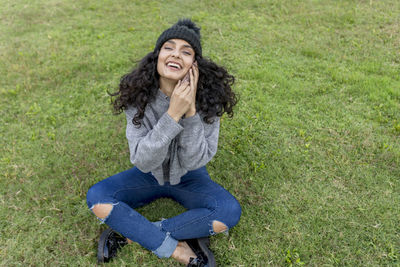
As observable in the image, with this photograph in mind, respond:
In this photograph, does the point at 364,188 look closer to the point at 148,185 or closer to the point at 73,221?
the point at 148,185

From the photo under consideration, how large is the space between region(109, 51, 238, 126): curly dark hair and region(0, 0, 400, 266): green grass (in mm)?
1287

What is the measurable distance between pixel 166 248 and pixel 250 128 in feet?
8.03

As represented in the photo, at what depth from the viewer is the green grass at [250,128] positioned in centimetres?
376

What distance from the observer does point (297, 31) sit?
7539 millimetres

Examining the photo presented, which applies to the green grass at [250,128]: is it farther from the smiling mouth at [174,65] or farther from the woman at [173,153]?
the smiling mouth at [174,65]

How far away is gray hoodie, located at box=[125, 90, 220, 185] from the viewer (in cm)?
320

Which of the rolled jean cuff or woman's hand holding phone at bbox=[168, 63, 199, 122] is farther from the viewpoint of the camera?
the rolled jean cuff

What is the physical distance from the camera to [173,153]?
355cm

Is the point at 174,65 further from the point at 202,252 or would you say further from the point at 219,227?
the point at 202,252

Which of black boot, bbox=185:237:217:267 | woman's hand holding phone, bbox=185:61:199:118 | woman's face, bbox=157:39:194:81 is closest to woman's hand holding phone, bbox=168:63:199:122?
woman's hand holding phone, bbox=185:61:199:118

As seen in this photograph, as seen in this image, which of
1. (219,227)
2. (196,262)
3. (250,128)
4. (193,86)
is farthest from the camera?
(250,128)

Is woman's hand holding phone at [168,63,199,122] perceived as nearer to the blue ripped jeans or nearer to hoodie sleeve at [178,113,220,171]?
hoodie sleeve at [178,113,220,171]

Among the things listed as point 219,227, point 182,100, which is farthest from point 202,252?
point 182,100

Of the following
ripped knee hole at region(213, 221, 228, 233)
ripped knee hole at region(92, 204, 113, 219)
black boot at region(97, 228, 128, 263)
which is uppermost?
ripped knee hole at region(92, 204, 113, 219)
